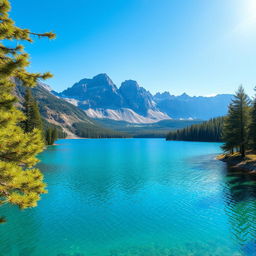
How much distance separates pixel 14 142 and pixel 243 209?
1003 inches

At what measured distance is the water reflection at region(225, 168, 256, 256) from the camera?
16.2 meters

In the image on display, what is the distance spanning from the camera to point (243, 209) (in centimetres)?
2305

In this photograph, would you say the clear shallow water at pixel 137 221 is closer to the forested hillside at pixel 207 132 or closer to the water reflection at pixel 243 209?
the water reflection at pixel 243 209

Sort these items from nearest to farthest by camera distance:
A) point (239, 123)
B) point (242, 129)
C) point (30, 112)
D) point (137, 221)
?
point (137, 221) < point (242, 129) < point (239, 123) < point (30, 112)

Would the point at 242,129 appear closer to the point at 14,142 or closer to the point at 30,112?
the point at 14,142

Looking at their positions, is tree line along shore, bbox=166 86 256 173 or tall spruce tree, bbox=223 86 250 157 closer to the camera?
tree line along shore, bbox=166 86 256 173

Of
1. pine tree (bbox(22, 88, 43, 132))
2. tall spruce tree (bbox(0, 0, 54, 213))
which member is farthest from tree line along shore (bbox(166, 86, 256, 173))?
pine tree (bbox(22, 88, 43, 132))

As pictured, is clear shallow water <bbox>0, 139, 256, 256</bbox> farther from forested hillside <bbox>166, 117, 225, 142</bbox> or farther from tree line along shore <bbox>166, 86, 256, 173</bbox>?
forested hillside <bbox>166, 117, 225, 142</bbox>

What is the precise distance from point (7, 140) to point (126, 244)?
1326cm

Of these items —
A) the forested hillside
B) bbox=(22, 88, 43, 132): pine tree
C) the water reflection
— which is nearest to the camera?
the water reflection

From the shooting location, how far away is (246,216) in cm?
2108

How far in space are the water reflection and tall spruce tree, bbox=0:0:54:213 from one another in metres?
15.8

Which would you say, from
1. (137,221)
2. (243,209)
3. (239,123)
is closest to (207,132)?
(239,123)

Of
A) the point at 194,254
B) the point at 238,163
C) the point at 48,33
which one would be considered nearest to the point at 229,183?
the point at 238,163
